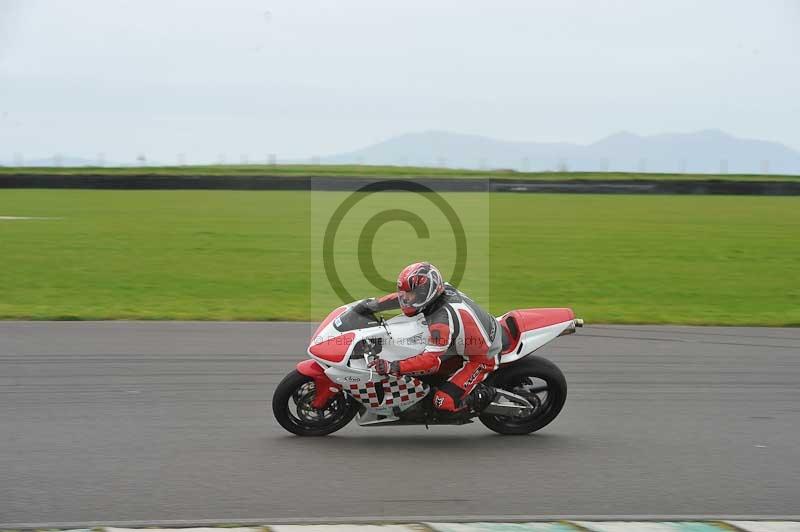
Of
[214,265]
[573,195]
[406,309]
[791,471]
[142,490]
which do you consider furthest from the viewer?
[573,195]

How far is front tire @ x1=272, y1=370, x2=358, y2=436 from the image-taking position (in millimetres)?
7477

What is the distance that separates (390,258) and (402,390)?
13.9m

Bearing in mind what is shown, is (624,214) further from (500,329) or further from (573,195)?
(500,329)

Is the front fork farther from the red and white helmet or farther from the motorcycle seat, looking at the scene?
the motorcycle seat

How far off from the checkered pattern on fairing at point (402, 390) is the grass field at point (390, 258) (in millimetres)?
6053

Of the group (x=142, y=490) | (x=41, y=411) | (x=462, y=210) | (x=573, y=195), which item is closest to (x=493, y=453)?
(x=142, y=490)

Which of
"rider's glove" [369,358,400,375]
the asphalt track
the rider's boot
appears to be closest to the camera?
the asphalt track

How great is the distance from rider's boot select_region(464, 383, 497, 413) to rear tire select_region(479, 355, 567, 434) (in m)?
0.11

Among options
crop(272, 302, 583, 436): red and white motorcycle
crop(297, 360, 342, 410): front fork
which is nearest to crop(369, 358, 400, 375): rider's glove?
crop(272, 302, 583, 436): red and white motorcycle

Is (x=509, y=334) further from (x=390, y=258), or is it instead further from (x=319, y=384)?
(x=390, y=258)

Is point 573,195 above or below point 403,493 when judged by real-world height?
above

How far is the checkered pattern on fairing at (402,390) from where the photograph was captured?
7.41m

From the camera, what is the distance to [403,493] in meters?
6.28

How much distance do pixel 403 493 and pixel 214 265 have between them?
1398 centimetres
